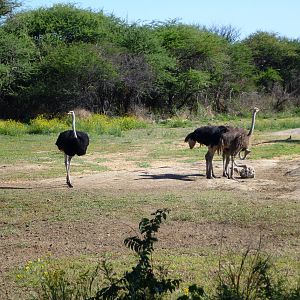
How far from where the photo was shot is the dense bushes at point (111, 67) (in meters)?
34.0

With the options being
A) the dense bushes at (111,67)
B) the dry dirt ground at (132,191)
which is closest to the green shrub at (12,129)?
the dense bushes at (111,67)

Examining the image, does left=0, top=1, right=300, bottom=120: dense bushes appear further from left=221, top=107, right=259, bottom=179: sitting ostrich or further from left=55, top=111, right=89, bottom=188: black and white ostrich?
left=221, top=107, right=259, bottom=179: sitting ostrich

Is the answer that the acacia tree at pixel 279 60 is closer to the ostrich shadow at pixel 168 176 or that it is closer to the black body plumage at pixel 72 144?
the ostrich shadow at pixel 168 176

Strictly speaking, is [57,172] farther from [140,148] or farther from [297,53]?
[297,53]

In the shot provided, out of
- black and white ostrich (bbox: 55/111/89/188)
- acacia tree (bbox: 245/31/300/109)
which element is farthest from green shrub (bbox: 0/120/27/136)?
acacia tree (bbox: 245/31/300/109)

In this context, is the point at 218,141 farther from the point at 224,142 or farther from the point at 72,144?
the point at 72,144

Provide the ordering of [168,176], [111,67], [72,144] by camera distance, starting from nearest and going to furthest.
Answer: [72,144] → [168,176] → [111,67]

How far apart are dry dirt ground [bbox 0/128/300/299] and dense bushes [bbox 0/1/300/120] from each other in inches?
592

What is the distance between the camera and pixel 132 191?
12672 millimetres

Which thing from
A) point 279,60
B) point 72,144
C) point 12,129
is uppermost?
point 279,60

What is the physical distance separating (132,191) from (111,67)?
862 inches

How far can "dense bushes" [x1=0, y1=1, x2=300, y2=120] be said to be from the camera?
3403 cm

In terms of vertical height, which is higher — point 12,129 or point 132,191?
point 12,129

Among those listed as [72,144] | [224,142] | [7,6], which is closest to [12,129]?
[7,6]
